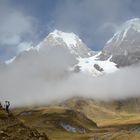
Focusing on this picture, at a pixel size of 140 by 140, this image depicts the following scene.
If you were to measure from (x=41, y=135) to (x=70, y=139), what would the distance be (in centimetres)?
9219

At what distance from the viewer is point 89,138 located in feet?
571

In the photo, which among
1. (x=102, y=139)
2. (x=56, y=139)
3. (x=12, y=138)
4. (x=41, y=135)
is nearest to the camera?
(x=12, y=138)

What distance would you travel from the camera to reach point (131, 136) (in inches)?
5881

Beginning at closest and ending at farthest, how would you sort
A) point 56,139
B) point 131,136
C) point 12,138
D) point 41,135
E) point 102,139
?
1. point 12,138
2. point 41,135
3. point 131,136
4. point 102,139
5. point 56,139

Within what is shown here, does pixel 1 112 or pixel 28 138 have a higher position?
pixel 1 112

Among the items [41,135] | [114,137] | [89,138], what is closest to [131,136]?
[114,137]

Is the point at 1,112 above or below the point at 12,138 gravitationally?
above

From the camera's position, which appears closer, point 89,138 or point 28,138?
point 28,138

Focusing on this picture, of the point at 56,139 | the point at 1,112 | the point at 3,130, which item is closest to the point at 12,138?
the point at 3,130

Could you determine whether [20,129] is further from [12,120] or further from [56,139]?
[56,139]

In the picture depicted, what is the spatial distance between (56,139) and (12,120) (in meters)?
90.6

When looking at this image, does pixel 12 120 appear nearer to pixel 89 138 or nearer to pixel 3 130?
pixel 3 130

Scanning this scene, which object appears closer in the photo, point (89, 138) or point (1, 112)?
point (1, 112)

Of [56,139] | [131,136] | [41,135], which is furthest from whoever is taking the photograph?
[56,139]
